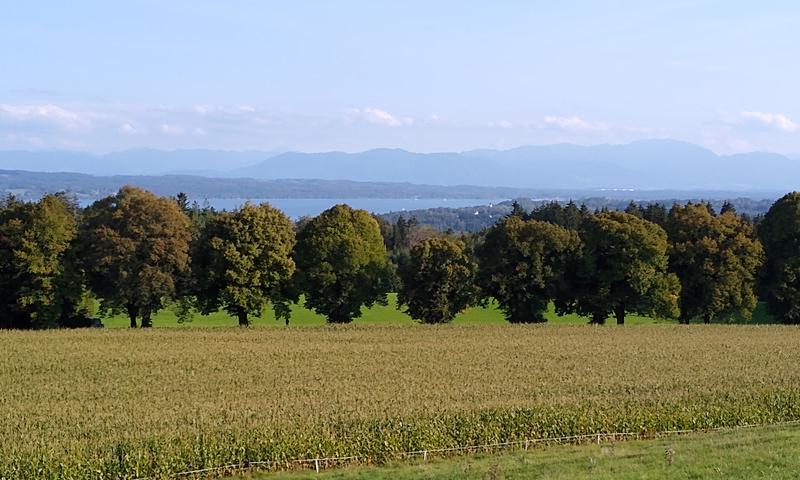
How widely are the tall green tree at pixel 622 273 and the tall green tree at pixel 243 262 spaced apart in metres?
22.0

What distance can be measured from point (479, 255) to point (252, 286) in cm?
1829

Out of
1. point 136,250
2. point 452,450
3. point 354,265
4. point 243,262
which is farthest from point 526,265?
point 452,450

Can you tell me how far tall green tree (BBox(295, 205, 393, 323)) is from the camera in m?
58.1

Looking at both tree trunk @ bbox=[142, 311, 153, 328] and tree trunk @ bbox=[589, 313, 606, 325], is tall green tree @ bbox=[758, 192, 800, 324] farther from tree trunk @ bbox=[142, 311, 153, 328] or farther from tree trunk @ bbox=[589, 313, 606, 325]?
tree trunk @ bbox=[142, 311, 153, 328]

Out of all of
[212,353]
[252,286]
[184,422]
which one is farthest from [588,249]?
[184,422]

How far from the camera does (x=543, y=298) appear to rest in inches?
2359

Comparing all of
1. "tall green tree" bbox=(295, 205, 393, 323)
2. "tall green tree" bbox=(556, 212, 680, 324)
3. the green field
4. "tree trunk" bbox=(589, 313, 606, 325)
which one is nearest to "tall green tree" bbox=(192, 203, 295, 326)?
"tall green tree" bbox=(295, 205, 393, 323)

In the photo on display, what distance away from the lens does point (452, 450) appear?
77.7 feet

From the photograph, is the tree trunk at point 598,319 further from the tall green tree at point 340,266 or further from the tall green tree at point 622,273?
the tall green tree at point 340,266

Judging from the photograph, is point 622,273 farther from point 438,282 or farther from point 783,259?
point 783,259

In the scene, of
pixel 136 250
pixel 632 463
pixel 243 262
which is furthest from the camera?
pixel 243 262

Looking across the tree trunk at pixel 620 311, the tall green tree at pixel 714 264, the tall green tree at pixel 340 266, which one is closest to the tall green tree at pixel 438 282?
the tall green tree at pixel 340 266

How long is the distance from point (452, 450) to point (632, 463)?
5659 millimetres

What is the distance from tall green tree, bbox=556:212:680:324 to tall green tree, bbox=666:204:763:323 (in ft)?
6.08
